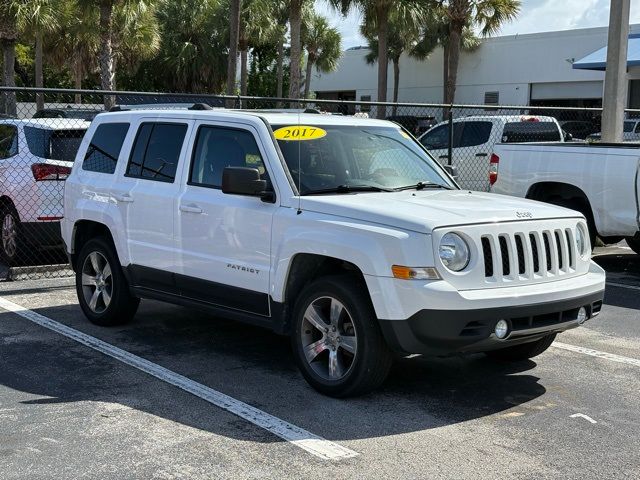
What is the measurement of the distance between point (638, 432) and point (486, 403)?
0.96m

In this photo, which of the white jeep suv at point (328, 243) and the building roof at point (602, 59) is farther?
the building roof at point (602, 59)

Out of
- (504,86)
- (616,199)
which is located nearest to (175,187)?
(616,199)

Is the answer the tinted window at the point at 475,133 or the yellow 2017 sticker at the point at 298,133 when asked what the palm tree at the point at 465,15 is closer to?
the tinted window at the point at 475,133

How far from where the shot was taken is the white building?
129ft

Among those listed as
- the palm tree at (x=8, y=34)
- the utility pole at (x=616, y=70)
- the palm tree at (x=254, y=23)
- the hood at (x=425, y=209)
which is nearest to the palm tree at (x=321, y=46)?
the palm tree at (x=254, y=23)

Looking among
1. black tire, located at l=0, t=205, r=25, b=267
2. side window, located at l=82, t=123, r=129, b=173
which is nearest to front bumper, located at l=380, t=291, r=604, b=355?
side window, located at l=82, t=123, r=129, b=173

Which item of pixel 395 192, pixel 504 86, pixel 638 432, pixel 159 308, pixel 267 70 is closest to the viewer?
pixel 638 432

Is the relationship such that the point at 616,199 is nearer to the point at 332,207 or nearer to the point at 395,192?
the point at 395,192

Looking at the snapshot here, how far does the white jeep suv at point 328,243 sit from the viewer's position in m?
5.28

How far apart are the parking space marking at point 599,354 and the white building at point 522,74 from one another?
92.9ft

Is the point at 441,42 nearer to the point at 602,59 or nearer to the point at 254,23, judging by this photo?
the point at 254,23

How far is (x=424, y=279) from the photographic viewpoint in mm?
5199

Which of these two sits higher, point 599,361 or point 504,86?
point 504,86

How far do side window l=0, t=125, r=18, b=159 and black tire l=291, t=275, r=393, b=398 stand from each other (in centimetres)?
574
